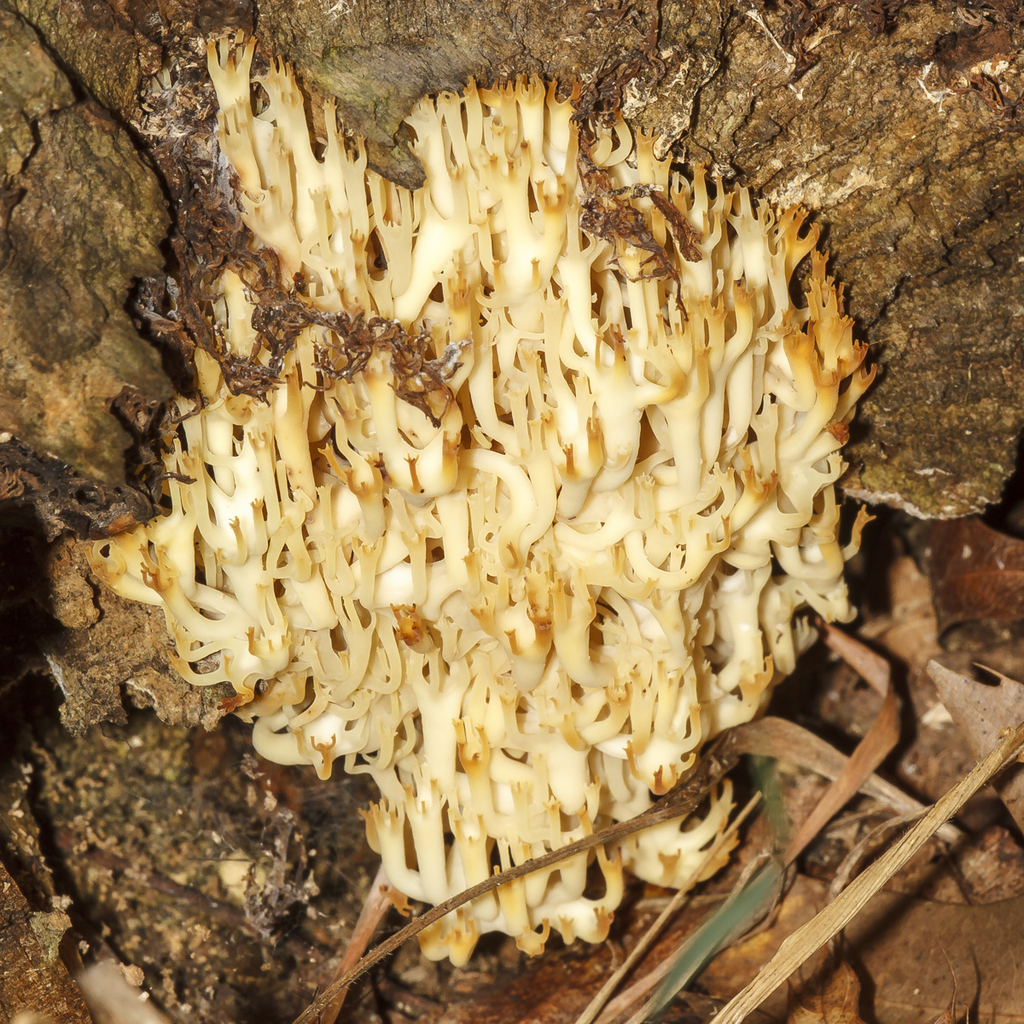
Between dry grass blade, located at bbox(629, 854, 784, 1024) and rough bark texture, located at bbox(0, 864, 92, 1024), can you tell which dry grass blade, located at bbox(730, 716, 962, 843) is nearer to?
dry grass blade, located at bbox(629, 854, 784, 1024)

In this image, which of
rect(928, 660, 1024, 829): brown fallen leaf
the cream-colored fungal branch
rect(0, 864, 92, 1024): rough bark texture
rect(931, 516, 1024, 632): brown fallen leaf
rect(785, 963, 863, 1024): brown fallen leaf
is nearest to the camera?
the cream-colored fungal branch

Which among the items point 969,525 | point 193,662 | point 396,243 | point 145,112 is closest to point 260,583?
point 193,662

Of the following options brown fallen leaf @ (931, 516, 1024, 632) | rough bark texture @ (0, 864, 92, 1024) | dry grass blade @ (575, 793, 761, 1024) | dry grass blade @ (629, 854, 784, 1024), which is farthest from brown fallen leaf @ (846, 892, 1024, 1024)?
rough bark texture @ (0, 864, 92, 1024)

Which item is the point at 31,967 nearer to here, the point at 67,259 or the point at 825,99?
the point at 67,259

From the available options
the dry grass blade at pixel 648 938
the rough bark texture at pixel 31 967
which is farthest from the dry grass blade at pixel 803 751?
the rough bark texture at pixel 31 967

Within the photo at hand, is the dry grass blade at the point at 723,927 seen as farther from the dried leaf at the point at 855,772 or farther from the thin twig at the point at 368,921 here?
the thin twig at the point at 368,921

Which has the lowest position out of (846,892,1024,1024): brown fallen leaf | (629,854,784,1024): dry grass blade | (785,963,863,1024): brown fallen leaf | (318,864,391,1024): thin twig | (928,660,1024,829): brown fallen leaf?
(846,892,1024,1024): brown fallen leaf

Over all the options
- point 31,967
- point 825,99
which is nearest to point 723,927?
point 31,967

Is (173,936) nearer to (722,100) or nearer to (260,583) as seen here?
(260,583)
